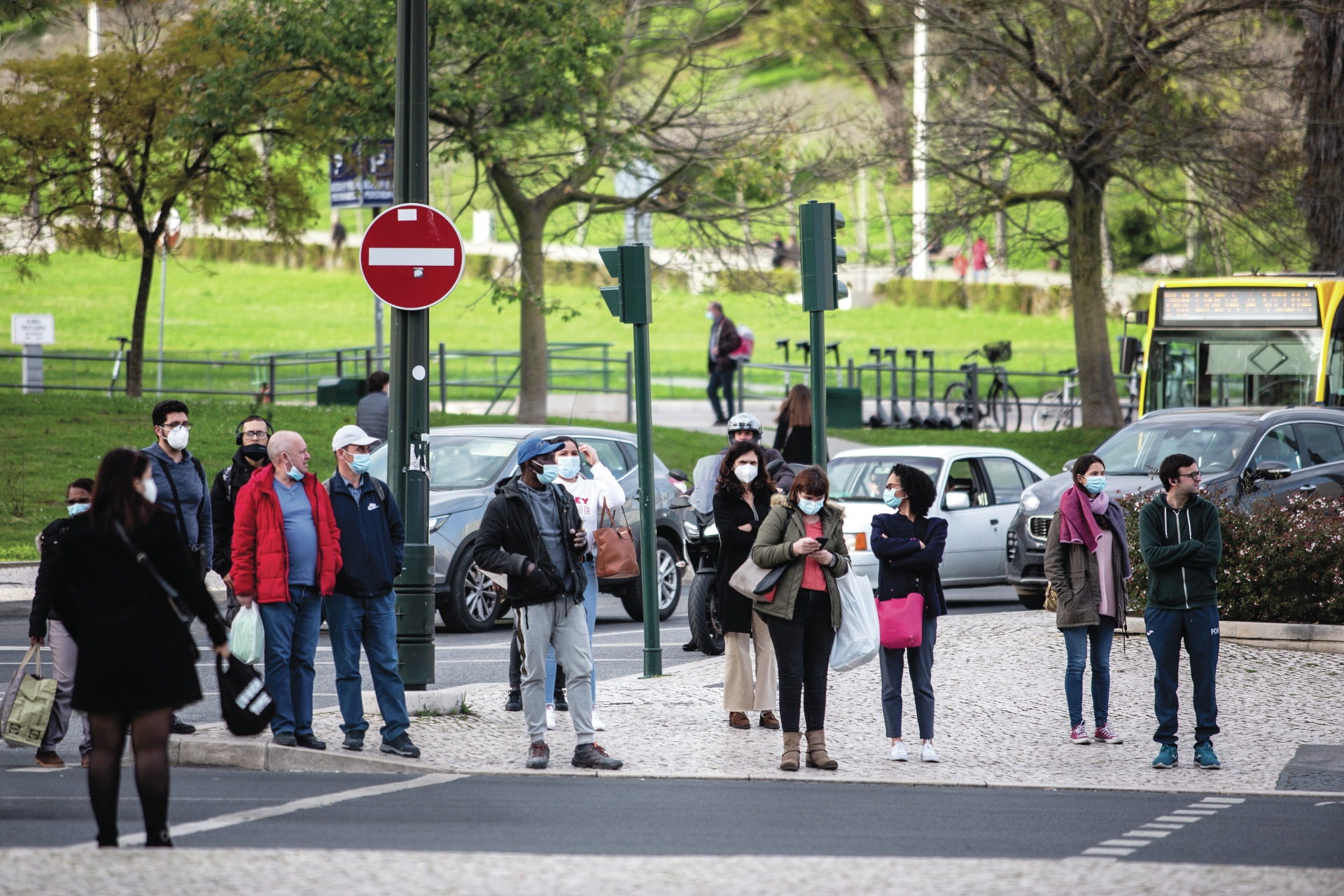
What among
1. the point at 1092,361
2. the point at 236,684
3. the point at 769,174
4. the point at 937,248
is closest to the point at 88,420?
the point at 769,174

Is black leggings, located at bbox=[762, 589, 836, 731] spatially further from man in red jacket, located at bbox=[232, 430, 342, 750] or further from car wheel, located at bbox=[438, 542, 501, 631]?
car wheel, located at bbox=[438, 542, 501, 631]

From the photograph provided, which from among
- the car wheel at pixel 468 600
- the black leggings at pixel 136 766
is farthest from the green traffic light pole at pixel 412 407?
the car wheel at pixel 468 600

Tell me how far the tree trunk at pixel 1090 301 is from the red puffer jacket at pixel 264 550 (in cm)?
1904

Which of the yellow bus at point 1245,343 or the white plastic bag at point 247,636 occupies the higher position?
the yellow bus at point 1245,343

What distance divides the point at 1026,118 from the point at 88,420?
13955 millimetres

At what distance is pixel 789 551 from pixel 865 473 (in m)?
7.88

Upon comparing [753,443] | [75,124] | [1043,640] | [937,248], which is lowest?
[1043,640]

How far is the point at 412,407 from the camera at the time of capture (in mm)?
10047

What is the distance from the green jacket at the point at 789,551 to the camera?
29.2 feet

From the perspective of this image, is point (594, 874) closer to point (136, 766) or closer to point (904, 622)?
point (136, 766)

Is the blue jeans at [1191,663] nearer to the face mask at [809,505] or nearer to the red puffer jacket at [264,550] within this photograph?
the face mask at [809,505]

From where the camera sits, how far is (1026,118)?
25.1 meters

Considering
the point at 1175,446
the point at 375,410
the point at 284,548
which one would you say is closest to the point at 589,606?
the point at 284,548

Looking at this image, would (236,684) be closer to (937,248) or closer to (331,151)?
(331,151)
